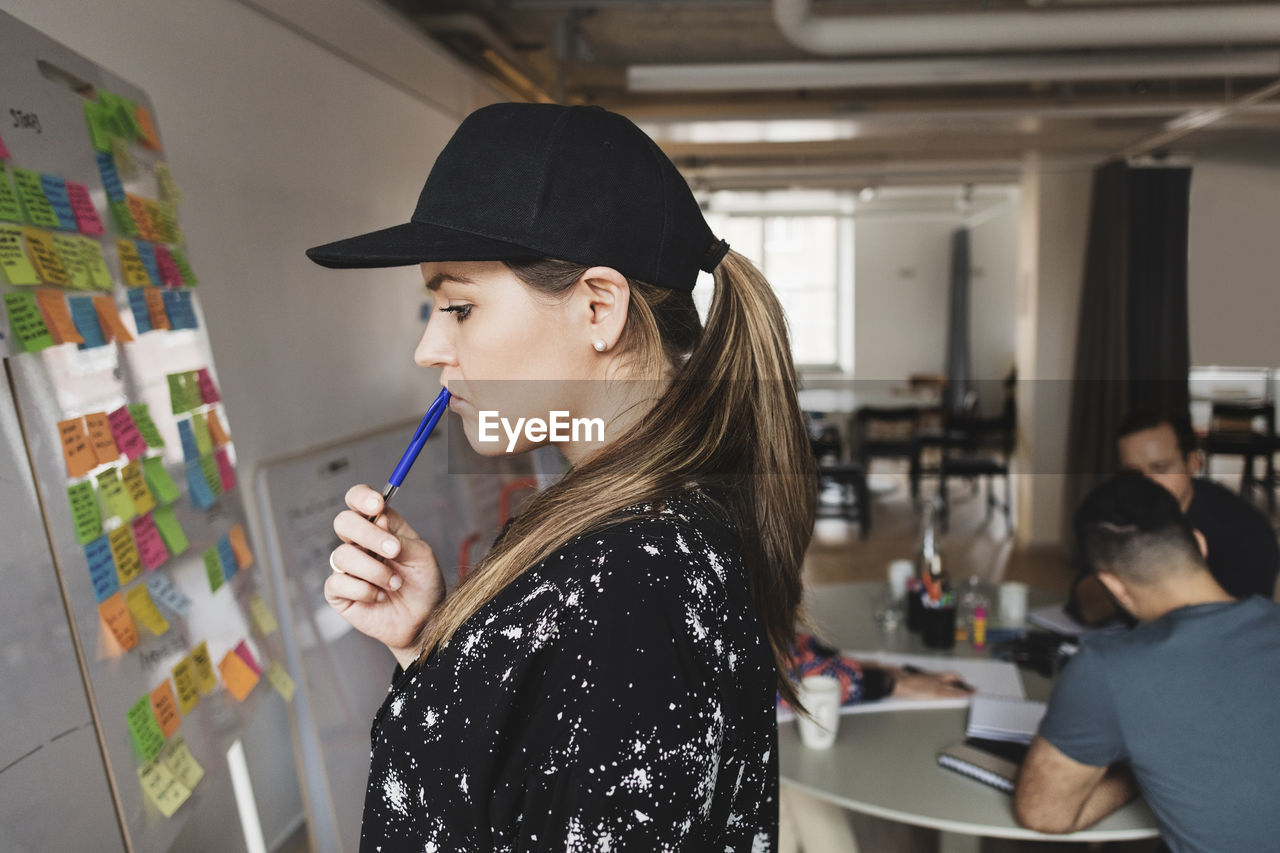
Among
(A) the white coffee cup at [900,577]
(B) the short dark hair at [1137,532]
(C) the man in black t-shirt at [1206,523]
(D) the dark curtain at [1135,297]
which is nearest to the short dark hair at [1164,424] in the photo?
(C) the man in black t-shirt at [1206,523]

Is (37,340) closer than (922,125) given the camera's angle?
Yes

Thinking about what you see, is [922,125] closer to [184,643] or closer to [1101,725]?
[1101,725]

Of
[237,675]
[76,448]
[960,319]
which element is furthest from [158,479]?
[960,319]

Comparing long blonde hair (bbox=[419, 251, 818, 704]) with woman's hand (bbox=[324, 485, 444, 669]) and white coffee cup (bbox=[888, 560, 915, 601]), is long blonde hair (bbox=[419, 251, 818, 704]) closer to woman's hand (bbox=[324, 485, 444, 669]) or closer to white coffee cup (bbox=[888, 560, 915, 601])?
woman's hand (bbox=[324, 485, 444, 669])

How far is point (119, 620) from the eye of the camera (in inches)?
50.7

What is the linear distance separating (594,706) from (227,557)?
50.0 inches

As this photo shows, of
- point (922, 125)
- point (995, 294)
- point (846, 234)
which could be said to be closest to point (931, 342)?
point (995, 294)

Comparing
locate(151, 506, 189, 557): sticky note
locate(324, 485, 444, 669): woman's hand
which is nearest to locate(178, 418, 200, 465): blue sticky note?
locate(151, 506, 189, 557): sticky note

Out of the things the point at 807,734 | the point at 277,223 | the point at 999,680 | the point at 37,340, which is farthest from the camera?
the point at 277,223

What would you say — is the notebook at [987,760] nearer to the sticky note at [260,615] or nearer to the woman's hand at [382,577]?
the woman's hand at [382,577]

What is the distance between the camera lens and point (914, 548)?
6.02 metres

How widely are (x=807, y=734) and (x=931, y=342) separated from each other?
998 cm

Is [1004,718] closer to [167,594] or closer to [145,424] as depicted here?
[167,594]

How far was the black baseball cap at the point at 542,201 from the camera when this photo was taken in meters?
0.72
